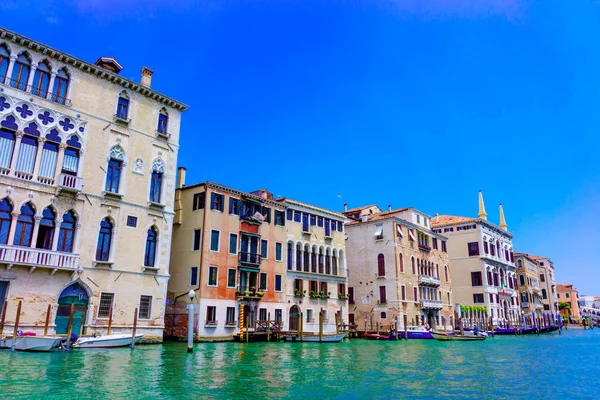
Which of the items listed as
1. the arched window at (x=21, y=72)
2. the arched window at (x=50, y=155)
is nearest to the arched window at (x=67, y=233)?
the arched window at (x=50, y=155)

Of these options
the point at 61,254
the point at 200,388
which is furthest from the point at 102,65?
the point at 200,388

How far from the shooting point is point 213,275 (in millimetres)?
29531

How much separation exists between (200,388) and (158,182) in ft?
54.5

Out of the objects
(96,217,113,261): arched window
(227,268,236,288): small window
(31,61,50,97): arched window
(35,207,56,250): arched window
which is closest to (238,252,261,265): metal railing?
(227,268,236,288): small window

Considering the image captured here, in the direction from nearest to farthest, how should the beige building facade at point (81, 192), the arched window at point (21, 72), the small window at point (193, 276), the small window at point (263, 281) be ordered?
the beige building facade at point (81, 192) < the arched window at point (21, 72) < the small window at point (193, 276) < the small window at point (263, 281)

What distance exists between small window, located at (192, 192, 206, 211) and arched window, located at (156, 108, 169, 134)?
486cm

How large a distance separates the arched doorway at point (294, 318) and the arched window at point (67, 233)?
57.5 feet

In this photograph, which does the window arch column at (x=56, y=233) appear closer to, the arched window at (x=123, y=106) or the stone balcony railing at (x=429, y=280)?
the arched window at (x=123, y=106)

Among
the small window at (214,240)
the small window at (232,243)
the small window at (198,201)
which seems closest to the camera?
the small window at (214,240)

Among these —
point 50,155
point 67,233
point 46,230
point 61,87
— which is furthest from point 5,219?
point 61,87

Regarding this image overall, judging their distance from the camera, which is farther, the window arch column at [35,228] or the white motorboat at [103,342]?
the window arch column at [35,228]

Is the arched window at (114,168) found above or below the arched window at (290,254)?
above

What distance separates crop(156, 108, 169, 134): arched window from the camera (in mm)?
27422

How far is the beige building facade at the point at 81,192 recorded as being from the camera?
68.5 feet
